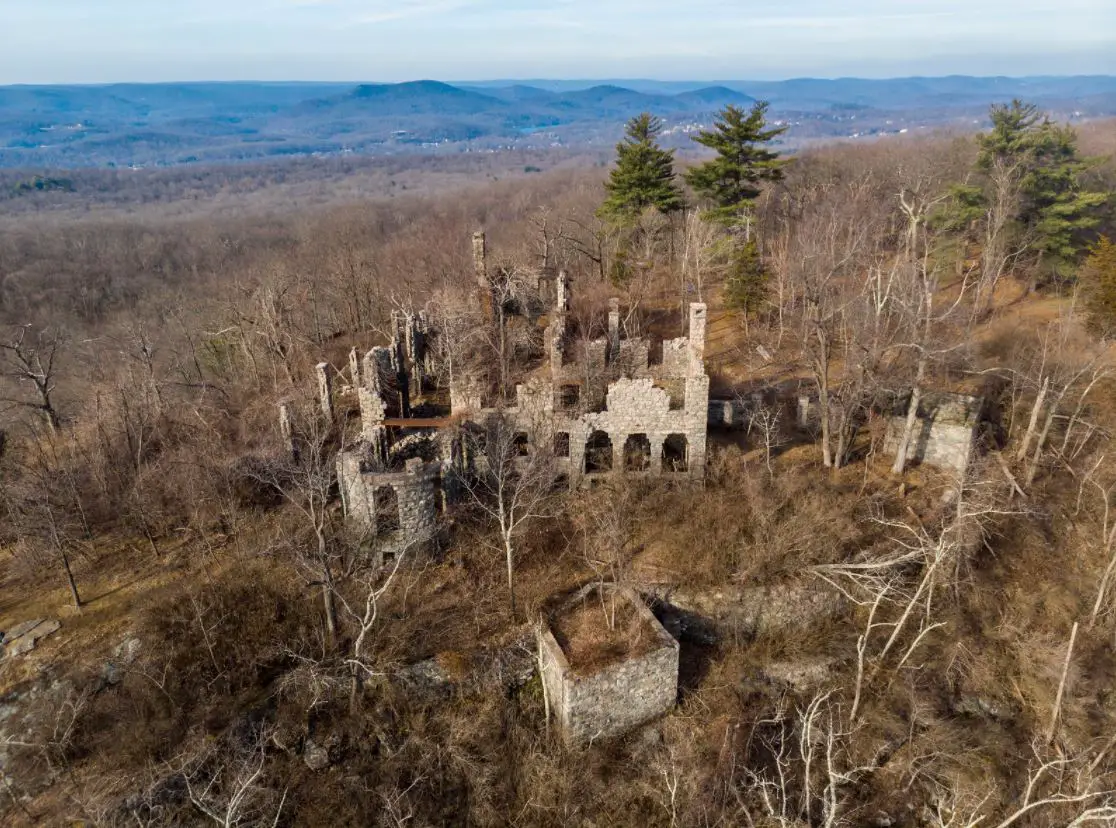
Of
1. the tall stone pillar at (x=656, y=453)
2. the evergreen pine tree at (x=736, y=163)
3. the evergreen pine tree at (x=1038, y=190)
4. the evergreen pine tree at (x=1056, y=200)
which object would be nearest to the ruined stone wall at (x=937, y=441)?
the tall stone pillar at (x=656, y=453)

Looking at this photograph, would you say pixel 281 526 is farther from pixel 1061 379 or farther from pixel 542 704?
pixel 1061 379

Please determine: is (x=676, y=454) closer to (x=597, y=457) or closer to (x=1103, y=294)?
(x=597, y=457)

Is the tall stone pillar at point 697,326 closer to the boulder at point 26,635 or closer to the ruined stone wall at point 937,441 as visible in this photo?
the ruined stone wall at point 937,441

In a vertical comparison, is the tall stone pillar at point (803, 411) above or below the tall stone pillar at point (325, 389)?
below

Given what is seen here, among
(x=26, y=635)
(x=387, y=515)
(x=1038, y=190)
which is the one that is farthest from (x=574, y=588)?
(x=1038, y=190)

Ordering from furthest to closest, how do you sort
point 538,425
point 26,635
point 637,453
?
point 637,453, point 538,425, point 26,635

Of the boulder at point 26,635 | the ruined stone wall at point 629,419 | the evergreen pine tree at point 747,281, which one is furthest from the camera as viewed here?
the evergreen pine tree at point 747,281
